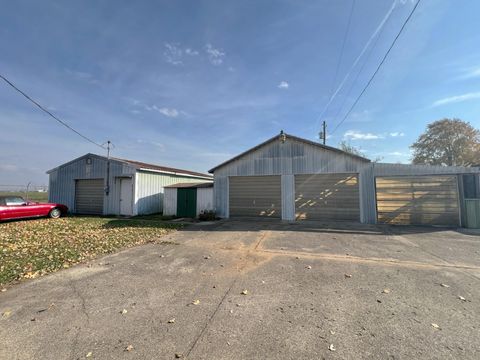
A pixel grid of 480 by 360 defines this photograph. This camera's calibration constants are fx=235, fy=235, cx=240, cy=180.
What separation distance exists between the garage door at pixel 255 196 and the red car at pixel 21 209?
10141 mm

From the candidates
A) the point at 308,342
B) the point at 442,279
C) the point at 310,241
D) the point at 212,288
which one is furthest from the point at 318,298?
the point at 310,241

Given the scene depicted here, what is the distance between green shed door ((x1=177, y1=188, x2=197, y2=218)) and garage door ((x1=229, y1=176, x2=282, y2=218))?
2333 mm

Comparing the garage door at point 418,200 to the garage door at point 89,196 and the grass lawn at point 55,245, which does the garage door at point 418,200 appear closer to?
the grass lawn at point 55,245

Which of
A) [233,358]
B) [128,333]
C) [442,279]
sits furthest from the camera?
[442,279]

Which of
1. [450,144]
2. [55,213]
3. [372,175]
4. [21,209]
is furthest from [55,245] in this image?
[450,144]

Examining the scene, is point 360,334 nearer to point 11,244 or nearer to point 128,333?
point 128,333

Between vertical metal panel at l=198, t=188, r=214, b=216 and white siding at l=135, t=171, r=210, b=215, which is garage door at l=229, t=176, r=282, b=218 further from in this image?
white siding at l=135, t=171, r=210, b=215

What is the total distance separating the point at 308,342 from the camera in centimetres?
267

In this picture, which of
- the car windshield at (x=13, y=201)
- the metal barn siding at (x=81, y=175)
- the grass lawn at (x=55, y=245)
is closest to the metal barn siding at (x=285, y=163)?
the grass lawn at (x=55, y=245)

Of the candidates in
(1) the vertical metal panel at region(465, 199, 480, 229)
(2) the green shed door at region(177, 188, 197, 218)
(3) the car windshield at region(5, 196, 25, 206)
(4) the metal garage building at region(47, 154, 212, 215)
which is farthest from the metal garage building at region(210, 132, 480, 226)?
(3) the car windshield at region(5, 196, 25, 206)

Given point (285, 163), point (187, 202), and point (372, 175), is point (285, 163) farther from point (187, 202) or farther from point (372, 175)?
point (187, 202)

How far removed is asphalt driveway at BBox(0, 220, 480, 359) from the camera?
8.48 ft

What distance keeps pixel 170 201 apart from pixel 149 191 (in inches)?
95.7

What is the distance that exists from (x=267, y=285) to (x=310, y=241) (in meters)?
3.93
